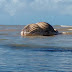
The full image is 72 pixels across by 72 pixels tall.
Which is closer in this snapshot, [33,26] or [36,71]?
[36,71]

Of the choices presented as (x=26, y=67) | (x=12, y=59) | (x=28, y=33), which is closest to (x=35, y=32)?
(x=28, y=33)

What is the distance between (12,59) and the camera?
10.4m

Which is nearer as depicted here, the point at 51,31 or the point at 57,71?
the point at 57,71

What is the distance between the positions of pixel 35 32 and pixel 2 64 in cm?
1623

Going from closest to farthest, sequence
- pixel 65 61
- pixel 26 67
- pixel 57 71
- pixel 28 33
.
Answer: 1. pixel 57 71
2. pixel 26 67
3. pixel 65 61
4. pixel 28 33

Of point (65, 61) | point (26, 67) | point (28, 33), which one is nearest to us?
point (26, 67)

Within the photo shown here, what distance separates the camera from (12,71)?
8.16 metres

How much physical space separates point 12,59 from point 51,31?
16.5 m

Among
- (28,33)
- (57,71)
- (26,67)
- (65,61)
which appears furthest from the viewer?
(28,33)

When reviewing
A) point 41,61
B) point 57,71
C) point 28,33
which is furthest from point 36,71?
point 28,33

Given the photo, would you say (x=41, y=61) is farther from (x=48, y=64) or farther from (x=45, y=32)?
(x=45, y=32)

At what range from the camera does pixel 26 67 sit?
345 inches

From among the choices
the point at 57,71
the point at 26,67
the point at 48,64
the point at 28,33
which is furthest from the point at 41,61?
the point at 28,33

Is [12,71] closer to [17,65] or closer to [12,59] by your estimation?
[17,65]
